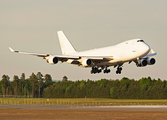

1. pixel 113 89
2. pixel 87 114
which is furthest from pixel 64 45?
pixel 113 89

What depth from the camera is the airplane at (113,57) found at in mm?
75131

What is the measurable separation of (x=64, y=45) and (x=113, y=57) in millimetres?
28854

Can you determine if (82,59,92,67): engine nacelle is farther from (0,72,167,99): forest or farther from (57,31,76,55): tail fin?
(0,72,167,99): forest

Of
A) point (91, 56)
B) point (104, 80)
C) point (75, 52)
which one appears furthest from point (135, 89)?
point (91, 56)

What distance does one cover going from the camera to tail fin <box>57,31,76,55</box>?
101812mm

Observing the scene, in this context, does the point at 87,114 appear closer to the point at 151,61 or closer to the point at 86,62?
the point at 86,62

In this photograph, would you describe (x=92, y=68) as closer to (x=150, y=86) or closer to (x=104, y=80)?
(x=150, y=86)

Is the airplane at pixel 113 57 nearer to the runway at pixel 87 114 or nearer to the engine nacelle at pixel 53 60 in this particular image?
the engine nacelle at pixel 53 60

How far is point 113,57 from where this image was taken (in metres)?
78.2

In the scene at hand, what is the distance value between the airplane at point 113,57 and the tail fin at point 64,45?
440 inches

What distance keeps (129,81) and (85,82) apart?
24.9 meters

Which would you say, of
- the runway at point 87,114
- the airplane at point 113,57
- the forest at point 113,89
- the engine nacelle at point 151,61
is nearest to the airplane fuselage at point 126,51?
the airplane at point 113,57

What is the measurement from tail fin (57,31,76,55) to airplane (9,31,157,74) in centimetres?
1118

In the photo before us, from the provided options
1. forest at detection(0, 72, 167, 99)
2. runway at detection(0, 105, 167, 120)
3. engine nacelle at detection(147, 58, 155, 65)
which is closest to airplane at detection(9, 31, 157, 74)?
engine nacelle at detection(147, 58, 155, 65)
